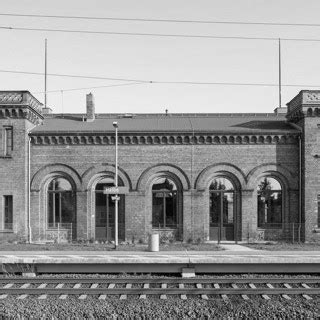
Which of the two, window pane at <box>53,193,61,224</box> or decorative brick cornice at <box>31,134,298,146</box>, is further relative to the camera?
window pane at <box>53,193,61,224</box>

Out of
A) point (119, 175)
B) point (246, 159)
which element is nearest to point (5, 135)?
point (119, 175)

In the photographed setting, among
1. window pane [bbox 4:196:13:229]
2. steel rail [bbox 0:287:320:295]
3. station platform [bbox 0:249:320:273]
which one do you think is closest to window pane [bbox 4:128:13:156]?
window pane [bbox 4:196:13:229]

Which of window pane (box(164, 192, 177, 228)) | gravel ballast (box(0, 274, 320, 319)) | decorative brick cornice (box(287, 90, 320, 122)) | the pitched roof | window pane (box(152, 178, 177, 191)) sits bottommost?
gravel ballast (box(0, 274, 320, 319))

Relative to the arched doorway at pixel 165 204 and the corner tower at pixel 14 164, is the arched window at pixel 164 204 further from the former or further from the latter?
the corner tower at pixel 14 164

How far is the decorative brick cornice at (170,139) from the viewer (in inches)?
1163

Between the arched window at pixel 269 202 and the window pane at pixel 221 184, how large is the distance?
5.40ft

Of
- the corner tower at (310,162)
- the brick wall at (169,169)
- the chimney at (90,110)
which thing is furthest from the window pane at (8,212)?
the corner tower at (310,162)

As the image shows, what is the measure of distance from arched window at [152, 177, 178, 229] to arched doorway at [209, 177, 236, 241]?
6.71ft

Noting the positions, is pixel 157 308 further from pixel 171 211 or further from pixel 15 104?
pixel 15 104

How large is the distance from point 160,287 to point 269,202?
49.9 ft

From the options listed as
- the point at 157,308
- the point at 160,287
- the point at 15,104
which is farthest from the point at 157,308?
the point at 15,104

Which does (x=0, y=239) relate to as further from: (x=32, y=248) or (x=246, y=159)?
(x=246, y=159)

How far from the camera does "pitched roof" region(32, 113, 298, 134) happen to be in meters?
29.7

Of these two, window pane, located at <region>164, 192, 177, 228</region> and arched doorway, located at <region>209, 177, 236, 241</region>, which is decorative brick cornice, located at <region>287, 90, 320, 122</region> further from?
window pane, located at <region>164, 192, 177, 228</region>
